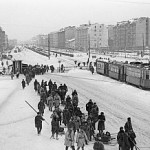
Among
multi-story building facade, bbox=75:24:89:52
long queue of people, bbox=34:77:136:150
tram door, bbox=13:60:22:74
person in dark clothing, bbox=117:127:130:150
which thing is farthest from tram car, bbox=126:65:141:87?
multi-story building facade, bbox=75:24:89:52

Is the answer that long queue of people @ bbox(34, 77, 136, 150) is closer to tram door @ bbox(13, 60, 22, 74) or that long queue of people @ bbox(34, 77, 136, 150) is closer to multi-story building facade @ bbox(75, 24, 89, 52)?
tram door @ bbox(13, 60, 22, 74)

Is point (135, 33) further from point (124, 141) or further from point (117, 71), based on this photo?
point (124, 141)

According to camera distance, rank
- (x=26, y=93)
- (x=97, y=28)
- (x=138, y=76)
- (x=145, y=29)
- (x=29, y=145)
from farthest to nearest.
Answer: (x=97, y=28)
(x=145, y=29)
(x=138, y=76)
(x=26, y=93)
(x=29, y=145)

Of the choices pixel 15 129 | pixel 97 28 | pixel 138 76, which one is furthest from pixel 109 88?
pixel 97 28

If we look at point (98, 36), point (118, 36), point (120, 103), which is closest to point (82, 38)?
point (98, 36)

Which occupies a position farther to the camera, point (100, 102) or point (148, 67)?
point (148, 67)

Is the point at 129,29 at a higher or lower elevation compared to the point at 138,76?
higher

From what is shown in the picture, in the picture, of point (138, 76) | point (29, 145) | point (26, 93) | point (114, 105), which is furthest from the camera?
point (138, 76)

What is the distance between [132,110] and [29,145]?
30.9 feet

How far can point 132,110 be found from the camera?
21.4m

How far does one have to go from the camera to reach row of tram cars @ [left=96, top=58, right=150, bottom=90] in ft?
97.6

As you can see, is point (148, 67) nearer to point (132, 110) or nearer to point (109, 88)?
point (109, 88)

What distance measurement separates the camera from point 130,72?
110ft

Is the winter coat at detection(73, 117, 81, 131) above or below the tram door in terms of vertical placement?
below
